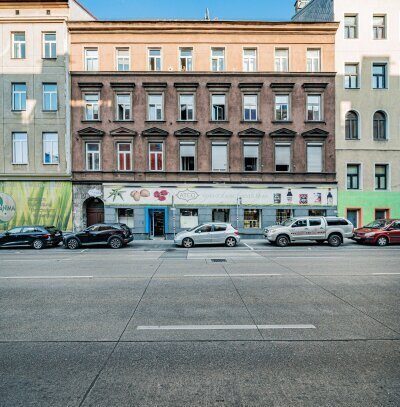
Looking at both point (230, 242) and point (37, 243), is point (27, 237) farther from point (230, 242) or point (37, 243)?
point (230, 242)

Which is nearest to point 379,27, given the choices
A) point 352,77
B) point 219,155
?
point 352,77

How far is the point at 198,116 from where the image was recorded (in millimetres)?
20562

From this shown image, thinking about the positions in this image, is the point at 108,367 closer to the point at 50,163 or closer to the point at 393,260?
the point at 393,260

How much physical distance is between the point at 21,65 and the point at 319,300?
23839 mm

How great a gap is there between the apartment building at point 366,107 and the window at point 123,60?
50.1 ft

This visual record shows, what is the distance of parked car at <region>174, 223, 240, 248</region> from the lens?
646 inches

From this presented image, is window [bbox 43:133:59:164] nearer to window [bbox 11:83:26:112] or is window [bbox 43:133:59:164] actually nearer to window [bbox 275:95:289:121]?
window [bbox 11:83:26:112]

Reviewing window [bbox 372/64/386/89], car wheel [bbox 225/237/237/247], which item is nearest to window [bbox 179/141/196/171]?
car wheel [bbox 225/237/237/247]

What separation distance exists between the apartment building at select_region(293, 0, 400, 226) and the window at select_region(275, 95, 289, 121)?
12.1ft

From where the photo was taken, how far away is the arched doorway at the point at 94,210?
20.8m

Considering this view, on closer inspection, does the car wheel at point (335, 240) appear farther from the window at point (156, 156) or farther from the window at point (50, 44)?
the window at point (50, 44)

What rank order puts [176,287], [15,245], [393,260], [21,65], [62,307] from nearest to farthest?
[62,307], [176,287], [393,260], [15,245], [21,65]

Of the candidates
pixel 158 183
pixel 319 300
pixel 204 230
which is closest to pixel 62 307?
pixel 319 300

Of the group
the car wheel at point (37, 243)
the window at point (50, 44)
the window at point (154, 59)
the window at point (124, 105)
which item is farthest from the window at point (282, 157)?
the window at point (50, 44)
